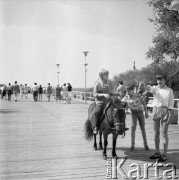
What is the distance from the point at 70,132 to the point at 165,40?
19.7 meters

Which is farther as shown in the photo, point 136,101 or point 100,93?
point 136,101

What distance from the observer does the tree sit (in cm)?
2694

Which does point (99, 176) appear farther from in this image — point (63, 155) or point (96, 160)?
point (63, 155)

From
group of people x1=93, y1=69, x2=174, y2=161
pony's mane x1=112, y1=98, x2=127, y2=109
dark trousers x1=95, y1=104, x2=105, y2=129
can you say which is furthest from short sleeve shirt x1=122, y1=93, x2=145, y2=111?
pony's mane x1=112, y1=98, x2=127, y2=109

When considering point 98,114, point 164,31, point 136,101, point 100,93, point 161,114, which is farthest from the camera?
point 164,31

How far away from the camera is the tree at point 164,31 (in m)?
26.9

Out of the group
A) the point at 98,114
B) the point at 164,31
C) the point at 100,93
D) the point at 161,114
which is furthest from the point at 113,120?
the point at 164,31

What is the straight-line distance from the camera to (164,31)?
2780 centimetres

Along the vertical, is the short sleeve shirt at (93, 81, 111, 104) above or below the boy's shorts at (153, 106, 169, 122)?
above

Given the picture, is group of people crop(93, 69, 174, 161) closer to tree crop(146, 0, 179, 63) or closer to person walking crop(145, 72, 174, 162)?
person walking crop(145, 72, 174, 162)

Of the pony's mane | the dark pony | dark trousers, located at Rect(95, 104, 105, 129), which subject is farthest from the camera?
dark trousers, located at Rect(95, 104, 105, 129)

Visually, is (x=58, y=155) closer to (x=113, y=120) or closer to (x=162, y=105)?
(x=113, y=120)

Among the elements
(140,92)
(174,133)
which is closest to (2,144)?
(140,92)

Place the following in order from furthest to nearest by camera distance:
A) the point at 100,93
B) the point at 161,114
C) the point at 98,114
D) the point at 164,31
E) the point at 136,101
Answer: the point at 164,31 < the point at 136,101 < the point at 100,93 < the point at 98,114 < the point at 161,114
